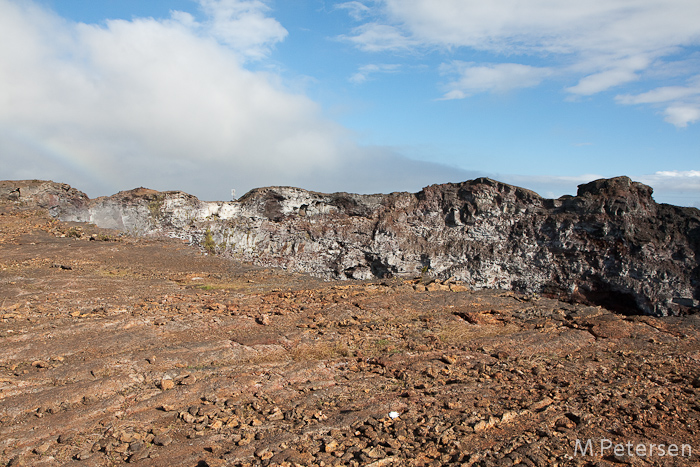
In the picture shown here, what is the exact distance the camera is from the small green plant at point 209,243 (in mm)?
20891

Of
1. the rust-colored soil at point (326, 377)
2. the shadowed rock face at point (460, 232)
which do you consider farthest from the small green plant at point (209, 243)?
the rust-colored soil at point (326, 377)

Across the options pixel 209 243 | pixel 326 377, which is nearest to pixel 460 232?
pixel 209 243

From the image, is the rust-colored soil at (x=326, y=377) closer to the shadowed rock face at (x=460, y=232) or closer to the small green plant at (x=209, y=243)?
the shadowed rock face at (x=460, y=232)

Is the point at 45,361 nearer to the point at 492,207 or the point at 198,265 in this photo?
the point at 198,265

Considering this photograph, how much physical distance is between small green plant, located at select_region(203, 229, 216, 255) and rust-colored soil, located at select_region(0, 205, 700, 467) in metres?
6.42

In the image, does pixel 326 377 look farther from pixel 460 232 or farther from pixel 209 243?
pixel 209 243

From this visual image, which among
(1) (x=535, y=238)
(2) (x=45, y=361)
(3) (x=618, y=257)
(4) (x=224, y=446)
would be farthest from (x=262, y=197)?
(4) (x=224, y=446)

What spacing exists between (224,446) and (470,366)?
5062mm

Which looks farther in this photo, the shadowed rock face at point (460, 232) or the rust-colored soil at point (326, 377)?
the shadowed rock face at point (460, 232)

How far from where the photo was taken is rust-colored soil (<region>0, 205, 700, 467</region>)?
5273 mm

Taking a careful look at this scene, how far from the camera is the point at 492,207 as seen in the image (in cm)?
1902

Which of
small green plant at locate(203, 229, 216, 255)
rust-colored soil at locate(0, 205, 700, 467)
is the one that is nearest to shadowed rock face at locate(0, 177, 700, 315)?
small green plant at locate(203, 229, 216, 255)

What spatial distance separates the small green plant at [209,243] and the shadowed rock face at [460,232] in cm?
11

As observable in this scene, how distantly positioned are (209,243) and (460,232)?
12044 mm
